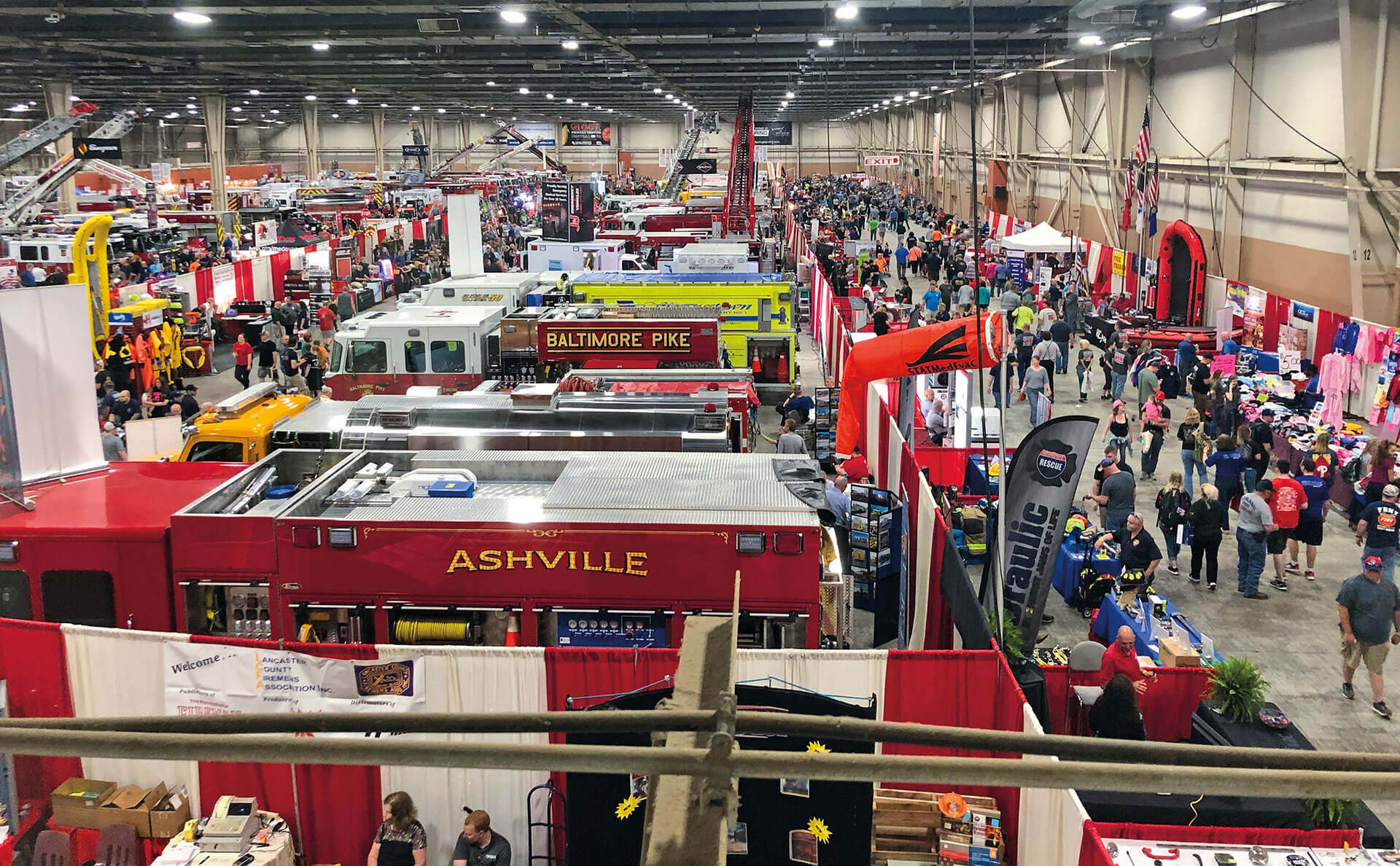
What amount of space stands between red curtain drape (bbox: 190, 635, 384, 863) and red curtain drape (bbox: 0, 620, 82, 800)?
118cm

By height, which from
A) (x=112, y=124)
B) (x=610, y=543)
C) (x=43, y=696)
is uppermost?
(x=112, y=124)

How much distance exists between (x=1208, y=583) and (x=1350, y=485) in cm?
385

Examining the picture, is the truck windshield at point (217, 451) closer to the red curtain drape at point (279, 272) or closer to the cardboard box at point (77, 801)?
the cardboard box at point (77, 801)

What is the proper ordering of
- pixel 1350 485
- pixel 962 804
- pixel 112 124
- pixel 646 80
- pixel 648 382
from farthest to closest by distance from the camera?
1. pixel 646 80
2. pixel 112 124
3. pixel 1350 485
4. pixel 648 382
5. pixel 962 804

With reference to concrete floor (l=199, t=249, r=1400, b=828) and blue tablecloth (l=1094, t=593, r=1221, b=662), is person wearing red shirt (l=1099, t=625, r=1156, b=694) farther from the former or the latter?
concrete floor (l=199, t=249, r=1400, b=828)

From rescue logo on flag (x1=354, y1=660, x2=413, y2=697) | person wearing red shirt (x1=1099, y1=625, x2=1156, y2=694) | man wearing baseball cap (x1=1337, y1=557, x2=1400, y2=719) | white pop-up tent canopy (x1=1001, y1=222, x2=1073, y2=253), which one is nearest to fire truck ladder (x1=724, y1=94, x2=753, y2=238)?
white pop-up tent canopy (x1=1001, y1=222, x2=1073, y2=253)

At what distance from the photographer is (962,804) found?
24.3ft

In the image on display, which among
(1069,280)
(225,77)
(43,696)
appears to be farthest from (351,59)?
(43,696)

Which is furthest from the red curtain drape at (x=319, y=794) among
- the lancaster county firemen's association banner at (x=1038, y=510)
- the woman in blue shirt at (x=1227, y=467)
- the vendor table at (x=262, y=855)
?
the woman in blue shirt at (x=1227, y=467)

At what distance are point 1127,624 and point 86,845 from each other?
27.6ft

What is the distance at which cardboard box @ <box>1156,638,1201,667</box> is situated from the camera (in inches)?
367

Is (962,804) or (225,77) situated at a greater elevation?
(225,77)

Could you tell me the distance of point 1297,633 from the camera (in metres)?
11.9

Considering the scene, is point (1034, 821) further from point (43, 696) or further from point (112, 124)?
point (112, 124)
